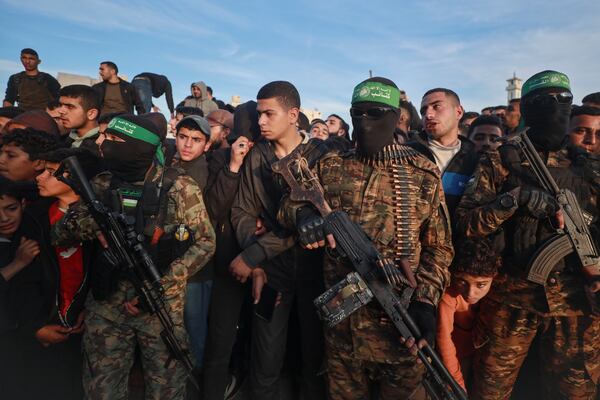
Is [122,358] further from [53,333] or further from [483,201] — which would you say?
[483,201]

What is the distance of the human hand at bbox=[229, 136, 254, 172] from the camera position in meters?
3.05

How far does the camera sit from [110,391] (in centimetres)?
242

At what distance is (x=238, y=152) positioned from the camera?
10.0 ft

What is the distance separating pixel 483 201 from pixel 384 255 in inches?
42.1

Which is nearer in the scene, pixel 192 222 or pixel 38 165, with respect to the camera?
pixel 192 222

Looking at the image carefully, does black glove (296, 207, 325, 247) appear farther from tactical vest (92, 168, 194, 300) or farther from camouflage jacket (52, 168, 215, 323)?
tactical vest (92, 168, 194, 300)

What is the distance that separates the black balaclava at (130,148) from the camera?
100 inches

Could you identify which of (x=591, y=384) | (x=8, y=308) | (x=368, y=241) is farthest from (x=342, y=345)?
(x=8, y=308)

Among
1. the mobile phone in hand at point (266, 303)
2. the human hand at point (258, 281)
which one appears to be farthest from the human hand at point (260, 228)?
the mobile phone in hand at point (266, 303)

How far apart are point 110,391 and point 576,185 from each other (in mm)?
3947

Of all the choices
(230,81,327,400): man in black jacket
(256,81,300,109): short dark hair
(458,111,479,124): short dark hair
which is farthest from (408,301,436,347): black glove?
(458,111,479,124): short dark hair

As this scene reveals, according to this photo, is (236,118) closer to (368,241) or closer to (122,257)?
(122,257)

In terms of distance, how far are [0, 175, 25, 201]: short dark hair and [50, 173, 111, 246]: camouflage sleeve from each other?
0.55 m

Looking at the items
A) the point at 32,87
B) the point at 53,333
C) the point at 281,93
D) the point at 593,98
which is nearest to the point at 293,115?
the point at 281,93
